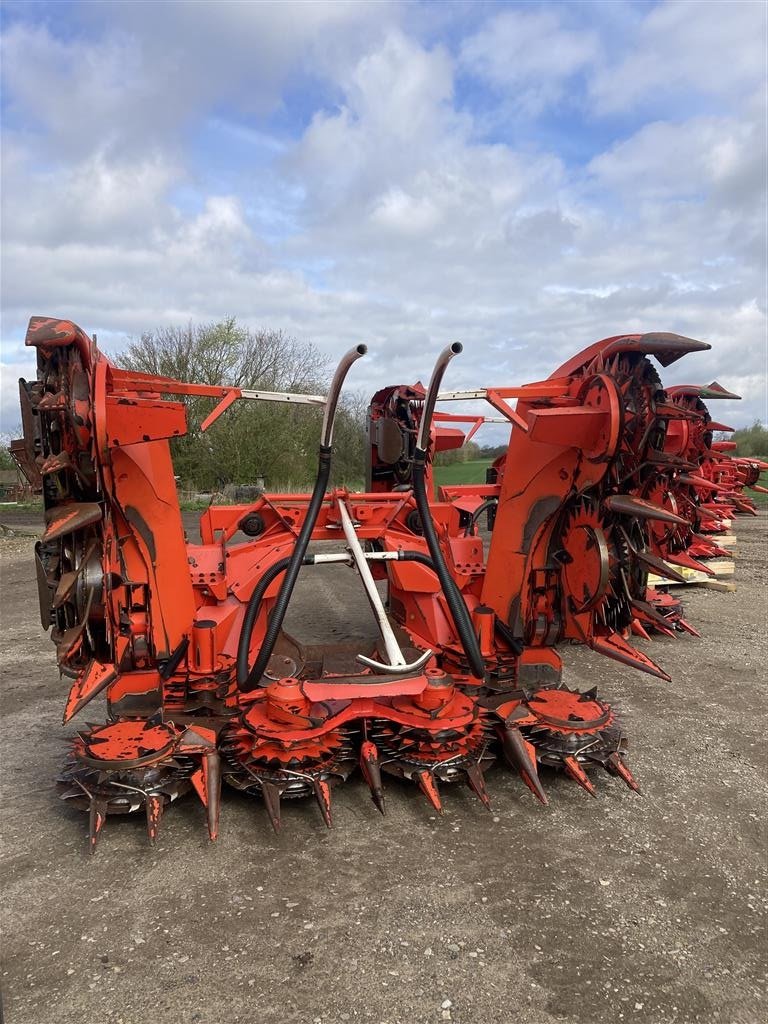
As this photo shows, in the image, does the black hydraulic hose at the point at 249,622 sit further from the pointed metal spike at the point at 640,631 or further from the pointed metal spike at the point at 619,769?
the pointed metal spike at the point at 640,631

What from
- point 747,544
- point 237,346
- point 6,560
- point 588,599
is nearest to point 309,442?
point 237,346

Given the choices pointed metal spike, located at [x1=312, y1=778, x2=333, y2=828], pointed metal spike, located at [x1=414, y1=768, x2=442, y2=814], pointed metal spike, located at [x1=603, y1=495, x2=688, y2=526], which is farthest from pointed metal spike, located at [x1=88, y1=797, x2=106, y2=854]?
pointed metal spike, located at [x1=603, y1=495, x2=688, y2=526]

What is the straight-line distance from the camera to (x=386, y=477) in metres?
6.40

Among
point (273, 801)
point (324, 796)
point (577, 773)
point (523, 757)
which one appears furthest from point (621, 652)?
point (273, 801)

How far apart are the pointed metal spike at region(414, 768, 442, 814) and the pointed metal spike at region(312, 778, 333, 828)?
0.45 m

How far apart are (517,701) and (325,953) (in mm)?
1675

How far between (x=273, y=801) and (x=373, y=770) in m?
0.53

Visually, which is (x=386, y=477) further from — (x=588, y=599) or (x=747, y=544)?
(x=747, y=544)

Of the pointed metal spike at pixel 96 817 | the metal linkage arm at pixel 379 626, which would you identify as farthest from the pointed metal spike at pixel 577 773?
the pointed metal spike at pixel 96 817

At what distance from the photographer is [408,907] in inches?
107

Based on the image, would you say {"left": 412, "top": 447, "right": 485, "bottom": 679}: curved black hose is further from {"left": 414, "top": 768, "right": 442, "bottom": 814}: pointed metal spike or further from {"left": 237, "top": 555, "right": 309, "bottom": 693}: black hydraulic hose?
{"left": 237, "top": 555, "right": 309, "bottom": 693}: black hydraulic hose

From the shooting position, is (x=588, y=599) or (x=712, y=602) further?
(x=712, y=602)

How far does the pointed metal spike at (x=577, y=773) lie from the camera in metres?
3.41

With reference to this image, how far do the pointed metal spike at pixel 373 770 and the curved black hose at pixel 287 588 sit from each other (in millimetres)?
661
